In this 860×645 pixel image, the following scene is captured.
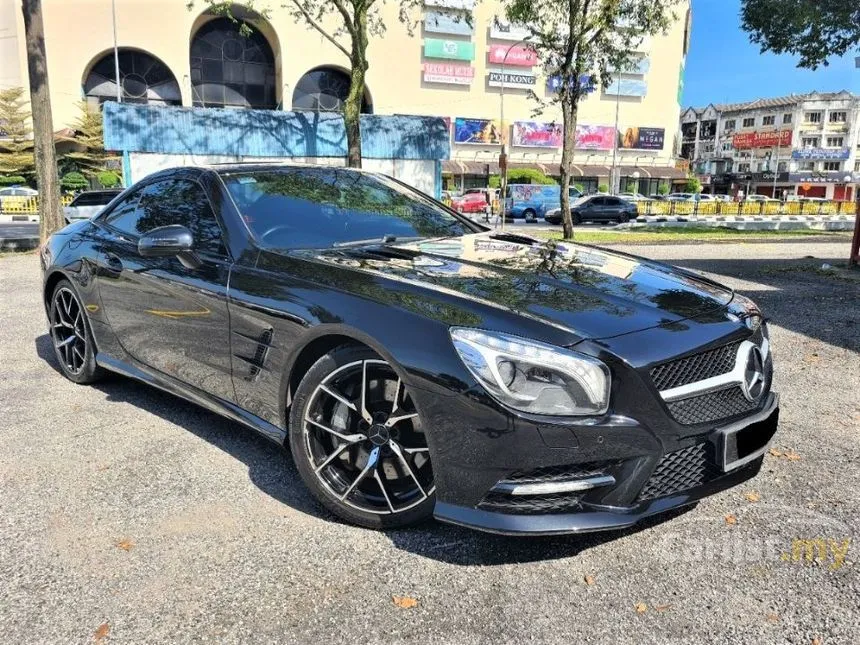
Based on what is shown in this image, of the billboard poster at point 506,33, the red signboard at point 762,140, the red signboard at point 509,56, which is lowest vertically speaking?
the red signboard at point 762,140

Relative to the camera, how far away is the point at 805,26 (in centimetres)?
Result: 1572

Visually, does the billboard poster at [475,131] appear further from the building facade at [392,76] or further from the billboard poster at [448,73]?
the billboard poster at [448,73]

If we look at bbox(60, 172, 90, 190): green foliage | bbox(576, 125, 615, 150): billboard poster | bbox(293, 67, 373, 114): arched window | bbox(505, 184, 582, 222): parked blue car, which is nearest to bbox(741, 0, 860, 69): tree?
bbox(505, 184, 582, 222): parked blue car

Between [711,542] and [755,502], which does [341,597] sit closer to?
[711,542]

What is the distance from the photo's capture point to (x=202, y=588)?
240cm

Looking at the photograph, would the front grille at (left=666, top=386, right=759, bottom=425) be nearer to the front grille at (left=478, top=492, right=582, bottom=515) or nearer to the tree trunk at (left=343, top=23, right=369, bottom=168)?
the front grille at (left=478, top=492, right=582, bottom=515)

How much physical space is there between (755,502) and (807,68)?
1741 centimetres

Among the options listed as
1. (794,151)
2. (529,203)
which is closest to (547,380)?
(529,203)

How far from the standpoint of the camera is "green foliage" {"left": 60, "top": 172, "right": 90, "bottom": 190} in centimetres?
4309

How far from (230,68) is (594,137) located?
34592 mm

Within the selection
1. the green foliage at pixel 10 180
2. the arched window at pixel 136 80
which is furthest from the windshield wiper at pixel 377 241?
the arched window at pixel 136 80

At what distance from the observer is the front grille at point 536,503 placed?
7.52 feet

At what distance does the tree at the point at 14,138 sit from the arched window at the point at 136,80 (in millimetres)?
6662

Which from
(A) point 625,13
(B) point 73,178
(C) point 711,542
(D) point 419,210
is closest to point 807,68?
(A) point 625,13
